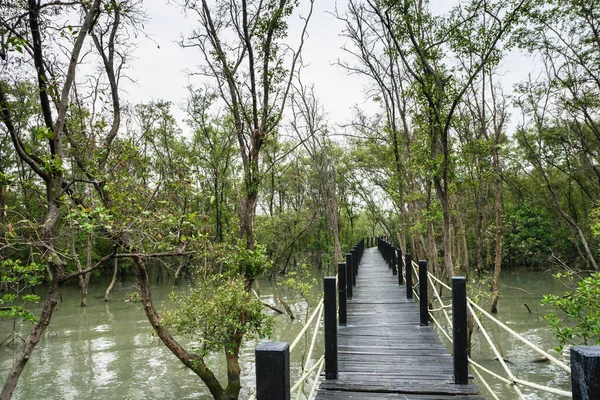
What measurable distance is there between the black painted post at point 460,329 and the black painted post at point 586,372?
2376 mm

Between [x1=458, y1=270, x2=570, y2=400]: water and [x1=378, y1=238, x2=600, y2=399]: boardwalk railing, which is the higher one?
[x1=378, y1=238, x2=600, y2=399]: boardwalk railing

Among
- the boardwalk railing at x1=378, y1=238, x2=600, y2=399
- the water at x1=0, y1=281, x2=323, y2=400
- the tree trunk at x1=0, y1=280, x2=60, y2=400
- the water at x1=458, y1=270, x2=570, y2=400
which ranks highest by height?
the boardwalk railing at x1=378, y1=238, x2=600, y2=399

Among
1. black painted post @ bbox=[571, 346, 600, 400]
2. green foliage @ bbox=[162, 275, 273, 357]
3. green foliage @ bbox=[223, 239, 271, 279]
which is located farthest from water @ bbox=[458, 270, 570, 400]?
black painted post @ bbox=[571, 346, 600, 400]

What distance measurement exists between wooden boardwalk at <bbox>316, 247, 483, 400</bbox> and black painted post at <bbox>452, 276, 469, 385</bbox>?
0.14 metres

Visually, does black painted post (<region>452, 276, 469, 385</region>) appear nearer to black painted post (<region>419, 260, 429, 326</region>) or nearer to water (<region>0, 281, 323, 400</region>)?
black painted post (<region>419, 260, 429, 326</region>)

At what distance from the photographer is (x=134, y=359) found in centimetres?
1319

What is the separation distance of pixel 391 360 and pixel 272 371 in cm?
365

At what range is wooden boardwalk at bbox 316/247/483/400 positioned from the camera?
422 centimetres

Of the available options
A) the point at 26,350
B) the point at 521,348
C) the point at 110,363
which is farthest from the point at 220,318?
the point at 521,348

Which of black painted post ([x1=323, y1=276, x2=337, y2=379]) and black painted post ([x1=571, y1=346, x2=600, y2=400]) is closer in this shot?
black painted post ([x1=571, y1=346, x2=600, y2=400])

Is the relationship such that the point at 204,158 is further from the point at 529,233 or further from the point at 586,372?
the point at 529,233

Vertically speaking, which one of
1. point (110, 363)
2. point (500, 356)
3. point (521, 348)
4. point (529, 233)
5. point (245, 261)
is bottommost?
point (110, 363)

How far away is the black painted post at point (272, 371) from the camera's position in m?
2.04

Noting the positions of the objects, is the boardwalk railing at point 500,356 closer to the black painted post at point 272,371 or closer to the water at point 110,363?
the black painted post at point 272,371
